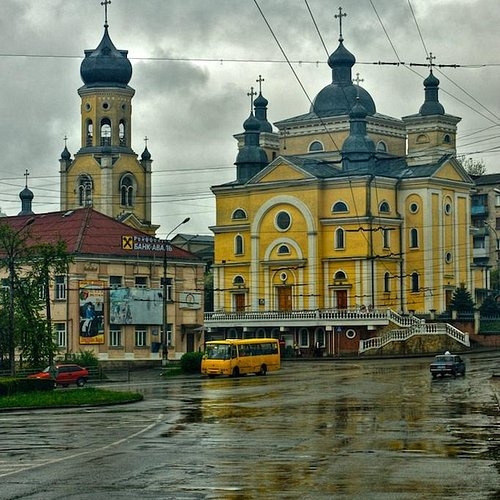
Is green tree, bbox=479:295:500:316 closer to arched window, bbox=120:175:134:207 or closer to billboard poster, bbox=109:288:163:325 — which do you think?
billboard poster, bbox=109:288:163:325

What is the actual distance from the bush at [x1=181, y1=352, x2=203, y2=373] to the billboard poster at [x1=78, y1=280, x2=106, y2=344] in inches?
417

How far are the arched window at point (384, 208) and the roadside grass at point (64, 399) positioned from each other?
59.8 metres

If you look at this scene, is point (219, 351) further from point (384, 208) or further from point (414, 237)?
point (414, 237)

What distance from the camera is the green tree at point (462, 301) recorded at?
100875mm

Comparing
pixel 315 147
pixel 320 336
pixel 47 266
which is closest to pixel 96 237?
pixel 47 266

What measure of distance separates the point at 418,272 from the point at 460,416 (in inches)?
2735

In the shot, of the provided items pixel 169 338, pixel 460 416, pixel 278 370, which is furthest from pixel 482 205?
pixel 460 416

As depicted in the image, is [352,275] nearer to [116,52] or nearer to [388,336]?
[388,336]

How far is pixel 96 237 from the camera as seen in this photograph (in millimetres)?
81375

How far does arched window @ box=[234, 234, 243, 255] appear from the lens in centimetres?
11100

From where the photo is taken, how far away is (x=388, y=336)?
92188 mm

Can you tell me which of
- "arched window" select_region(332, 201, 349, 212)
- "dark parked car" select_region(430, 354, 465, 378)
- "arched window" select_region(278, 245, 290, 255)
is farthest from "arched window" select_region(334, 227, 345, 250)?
"dark parked car" select_region(430, 354, 465, 378)

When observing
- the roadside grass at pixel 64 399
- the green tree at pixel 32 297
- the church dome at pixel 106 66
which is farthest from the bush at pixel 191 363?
the church dome at pixel 106 66

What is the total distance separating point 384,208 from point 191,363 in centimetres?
3929
